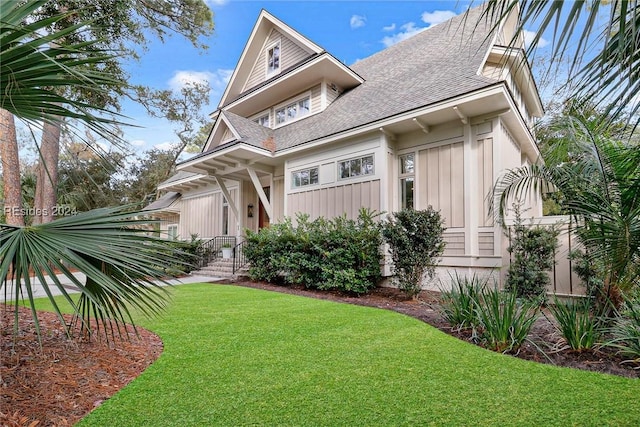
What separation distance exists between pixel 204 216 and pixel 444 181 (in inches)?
473

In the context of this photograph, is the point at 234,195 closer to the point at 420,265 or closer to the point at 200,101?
the point at 420,265

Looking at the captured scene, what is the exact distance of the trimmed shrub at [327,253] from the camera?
780 centimetres

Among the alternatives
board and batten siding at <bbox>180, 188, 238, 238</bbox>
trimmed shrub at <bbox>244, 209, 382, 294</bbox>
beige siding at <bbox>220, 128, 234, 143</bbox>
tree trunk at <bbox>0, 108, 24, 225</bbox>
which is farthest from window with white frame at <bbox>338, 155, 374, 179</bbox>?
tree trunk at <bbox>0, 108, 24, 225</bbox>

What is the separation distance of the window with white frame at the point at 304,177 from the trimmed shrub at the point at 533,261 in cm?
585

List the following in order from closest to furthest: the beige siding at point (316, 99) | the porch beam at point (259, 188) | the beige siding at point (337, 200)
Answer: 1. the beige siding at point (337, 200)
2. the porch beam at point (259, 188)
3. the beige siding at point (316, 99)

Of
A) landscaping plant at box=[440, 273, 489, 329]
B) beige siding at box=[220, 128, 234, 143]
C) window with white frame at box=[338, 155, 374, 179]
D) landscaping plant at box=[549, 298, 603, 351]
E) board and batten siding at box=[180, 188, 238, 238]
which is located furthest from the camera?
board and batten siding at box=[180, 188, 238, 238]

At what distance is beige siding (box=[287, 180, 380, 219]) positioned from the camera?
9.00m

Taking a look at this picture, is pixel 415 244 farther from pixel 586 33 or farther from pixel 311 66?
pixel 311 66

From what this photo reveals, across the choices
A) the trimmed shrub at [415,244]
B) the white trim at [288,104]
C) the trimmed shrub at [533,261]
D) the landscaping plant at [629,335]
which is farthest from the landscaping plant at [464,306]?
the white trim at [288,104]

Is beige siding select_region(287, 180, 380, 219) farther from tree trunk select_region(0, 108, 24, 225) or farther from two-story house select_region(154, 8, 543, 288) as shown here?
tree trunk select_region(0, 108, 24, 225)

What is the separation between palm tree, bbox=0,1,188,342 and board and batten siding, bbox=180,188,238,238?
12.4 m

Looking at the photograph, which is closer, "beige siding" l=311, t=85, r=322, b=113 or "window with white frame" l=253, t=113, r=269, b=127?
"beige siding" l=311, t=85, r=322, b=113

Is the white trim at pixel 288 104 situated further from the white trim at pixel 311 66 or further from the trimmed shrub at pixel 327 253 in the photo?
the trimmed shrub at pixel 327 253

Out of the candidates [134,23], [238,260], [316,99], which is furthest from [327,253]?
[134,23]
